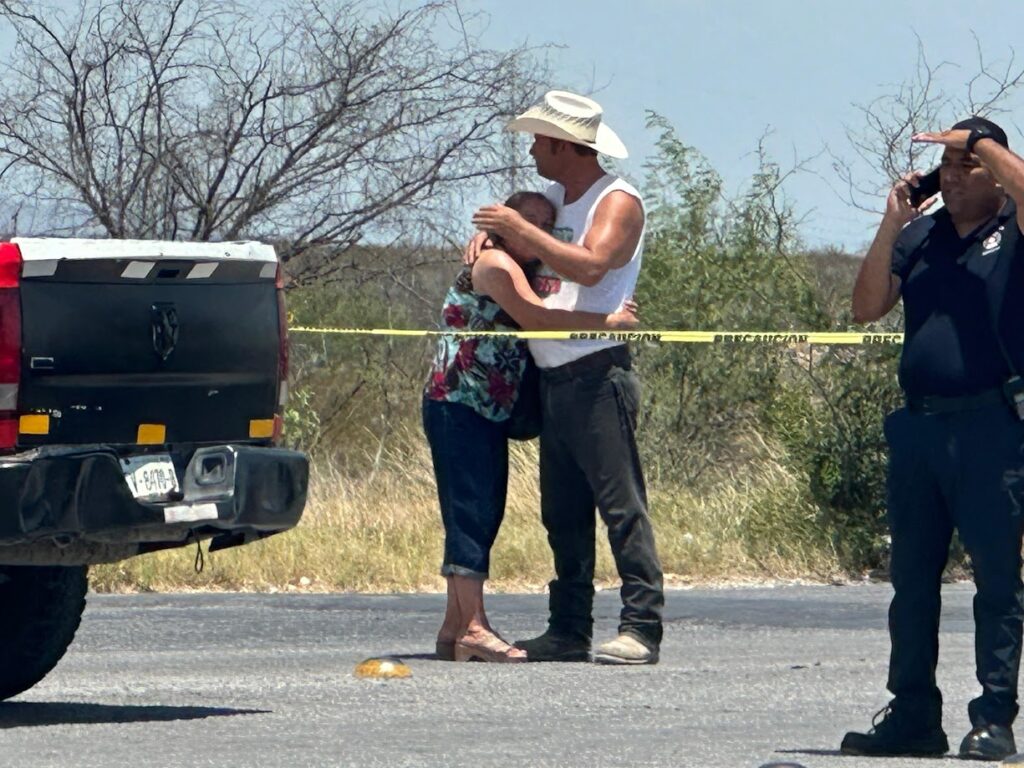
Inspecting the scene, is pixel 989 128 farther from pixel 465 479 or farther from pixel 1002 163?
pixel 465 479

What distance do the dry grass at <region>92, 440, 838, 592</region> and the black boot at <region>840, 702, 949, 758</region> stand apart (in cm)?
597

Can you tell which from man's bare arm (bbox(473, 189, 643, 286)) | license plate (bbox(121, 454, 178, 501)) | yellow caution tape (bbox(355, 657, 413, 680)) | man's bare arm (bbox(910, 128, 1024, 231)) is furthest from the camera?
man's bare arm (bbox(473, 189, 643, 286))

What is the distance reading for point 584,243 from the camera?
891cm

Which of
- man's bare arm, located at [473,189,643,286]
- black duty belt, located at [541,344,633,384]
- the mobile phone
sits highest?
the mobile phone

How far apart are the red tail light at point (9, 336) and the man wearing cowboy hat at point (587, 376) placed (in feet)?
7.62

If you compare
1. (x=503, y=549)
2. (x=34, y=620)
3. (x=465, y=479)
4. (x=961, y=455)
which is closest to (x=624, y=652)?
(x=465, y=479)

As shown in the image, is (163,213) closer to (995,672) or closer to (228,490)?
(228,490)

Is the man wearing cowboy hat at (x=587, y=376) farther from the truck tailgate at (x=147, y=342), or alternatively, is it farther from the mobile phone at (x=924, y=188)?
the mobile phone at (x=924, y=188)

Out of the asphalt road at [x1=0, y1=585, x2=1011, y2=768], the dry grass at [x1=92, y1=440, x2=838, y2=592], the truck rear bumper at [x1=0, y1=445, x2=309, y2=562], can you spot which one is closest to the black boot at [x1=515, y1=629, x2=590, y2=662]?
the asphalt road at [x1=0, y1=585, x2=1011, y2=768]

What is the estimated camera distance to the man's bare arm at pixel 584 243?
344 inches

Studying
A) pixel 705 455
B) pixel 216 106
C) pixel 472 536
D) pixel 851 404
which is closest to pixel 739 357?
pixel 705 455

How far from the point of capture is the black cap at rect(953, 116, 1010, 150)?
21.8 feet

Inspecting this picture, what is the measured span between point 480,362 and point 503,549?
14.2 ft

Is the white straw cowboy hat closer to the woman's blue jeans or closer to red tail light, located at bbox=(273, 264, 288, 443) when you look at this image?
the woman's blue jeans
